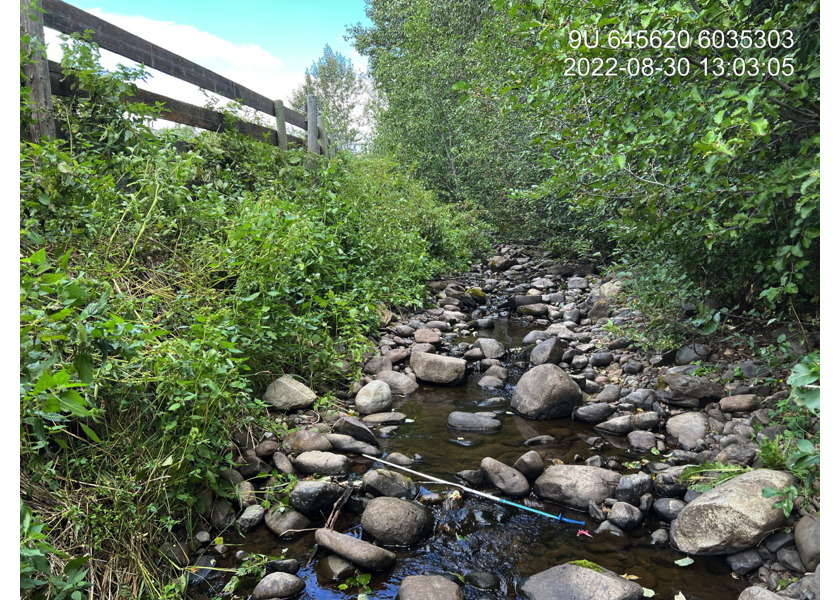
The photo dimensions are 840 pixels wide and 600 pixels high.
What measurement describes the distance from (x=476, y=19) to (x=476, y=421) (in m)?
16.1

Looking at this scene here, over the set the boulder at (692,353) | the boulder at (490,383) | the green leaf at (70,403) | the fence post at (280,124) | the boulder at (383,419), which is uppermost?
the fence post at (280,124)

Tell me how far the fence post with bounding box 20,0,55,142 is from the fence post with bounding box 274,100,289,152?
4019 mm

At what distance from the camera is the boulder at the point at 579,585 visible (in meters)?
2.53

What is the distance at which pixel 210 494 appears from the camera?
315cm

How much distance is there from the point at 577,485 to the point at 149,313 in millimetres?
3041

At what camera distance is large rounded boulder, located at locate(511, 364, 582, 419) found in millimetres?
4734

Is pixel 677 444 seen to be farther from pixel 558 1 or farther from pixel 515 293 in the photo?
pixel 515 293

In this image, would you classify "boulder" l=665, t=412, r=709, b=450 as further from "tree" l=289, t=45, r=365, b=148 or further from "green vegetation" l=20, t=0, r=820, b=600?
Answer: "tree" l=289, t=45, r=365, b=148

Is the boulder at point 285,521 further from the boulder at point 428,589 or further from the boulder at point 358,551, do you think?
the boulder at point 428,589

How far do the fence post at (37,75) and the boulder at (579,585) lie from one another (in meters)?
4.86

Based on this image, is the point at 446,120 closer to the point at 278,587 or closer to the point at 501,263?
the point at 501,263

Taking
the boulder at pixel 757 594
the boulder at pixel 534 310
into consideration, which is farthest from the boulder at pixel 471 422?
the boulder at pixel 534 310

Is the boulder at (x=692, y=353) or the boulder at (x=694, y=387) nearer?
the boulder at (x=694, y=387)

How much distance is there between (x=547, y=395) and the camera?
4.75 m
